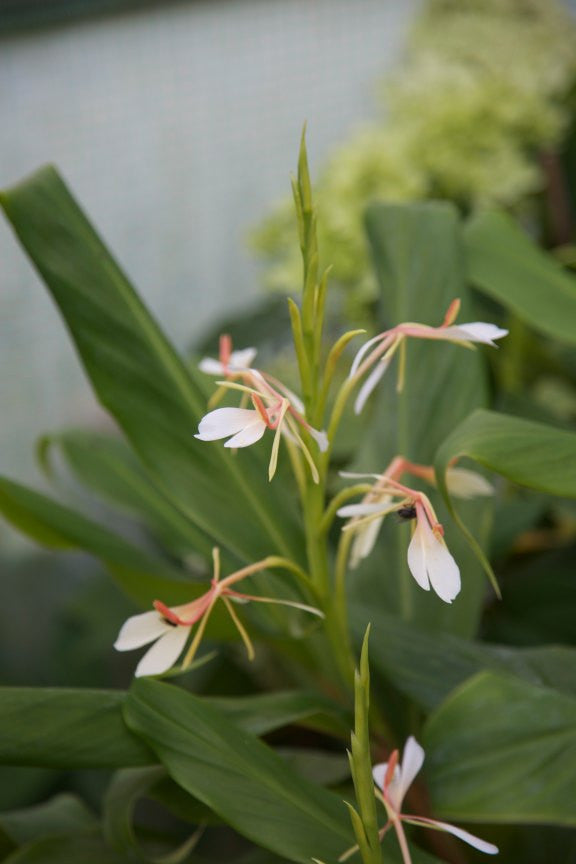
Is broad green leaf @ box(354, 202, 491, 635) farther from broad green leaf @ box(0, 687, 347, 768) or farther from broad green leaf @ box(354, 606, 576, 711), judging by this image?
broad green leaf @ box(0, 687, 347, 768)

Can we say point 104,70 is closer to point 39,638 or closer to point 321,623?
point 39,638

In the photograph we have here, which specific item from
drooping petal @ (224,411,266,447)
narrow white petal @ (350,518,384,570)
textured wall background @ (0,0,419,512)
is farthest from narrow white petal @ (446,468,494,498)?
textured wall background @ (0,0,419,512)

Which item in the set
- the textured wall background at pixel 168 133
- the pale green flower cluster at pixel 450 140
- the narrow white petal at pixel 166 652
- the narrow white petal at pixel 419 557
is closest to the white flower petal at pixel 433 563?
the narrow white petal at pixel 419 557

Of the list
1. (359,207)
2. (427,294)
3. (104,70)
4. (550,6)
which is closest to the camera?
(427,294)

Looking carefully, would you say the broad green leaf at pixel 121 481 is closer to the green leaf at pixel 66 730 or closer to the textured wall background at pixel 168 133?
the green leaf at pixel 66 730

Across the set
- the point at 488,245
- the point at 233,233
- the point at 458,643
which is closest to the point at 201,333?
the point at 233,233

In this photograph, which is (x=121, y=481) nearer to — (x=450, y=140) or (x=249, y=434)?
(x=249, y=434)

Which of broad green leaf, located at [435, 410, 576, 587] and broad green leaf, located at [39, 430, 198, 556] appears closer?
broad green leaf, located at [435, 410, 576, 587]
